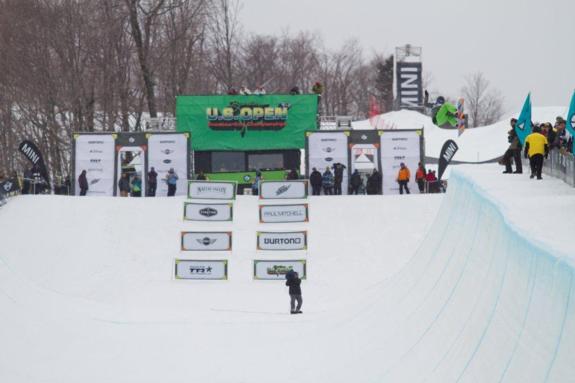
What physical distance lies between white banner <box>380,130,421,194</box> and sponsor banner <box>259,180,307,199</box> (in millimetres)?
5537

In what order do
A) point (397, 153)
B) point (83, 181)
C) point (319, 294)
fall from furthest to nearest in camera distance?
point (397, 153) → point (83, 181) → point (319, 294)

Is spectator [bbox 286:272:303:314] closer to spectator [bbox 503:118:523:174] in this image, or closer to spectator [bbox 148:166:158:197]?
spectator [bbox 503:118:523:174]

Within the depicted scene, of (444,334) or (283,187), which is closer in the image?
(444,334)

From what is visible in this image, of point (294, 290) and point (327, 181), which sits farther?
point (327, 181)

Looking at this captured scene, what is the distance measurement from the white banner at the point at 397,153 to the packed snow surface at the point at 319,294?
8.42 ft

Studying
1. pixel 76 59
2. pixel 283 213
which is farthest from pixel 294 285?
pixel 76 59

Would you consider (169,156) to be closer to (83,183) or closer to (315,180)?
(83,183)

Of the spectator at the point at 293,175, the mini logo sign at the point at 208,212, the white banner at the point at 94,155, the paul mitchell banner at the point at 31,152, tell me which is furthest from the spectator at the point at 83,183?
the spectator at the point at 293,175

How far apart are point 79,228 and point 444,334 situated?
1994cm

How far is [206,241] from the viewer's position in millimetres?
29578

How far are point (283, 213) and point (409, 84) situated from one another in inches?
1932

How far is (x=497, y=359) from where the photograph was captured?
10586 mm

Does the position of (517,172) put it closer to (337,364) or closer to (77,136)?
(337,364)

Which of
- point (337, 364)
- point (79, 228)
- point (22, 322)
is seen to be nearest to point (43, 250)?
point (79, 228)
